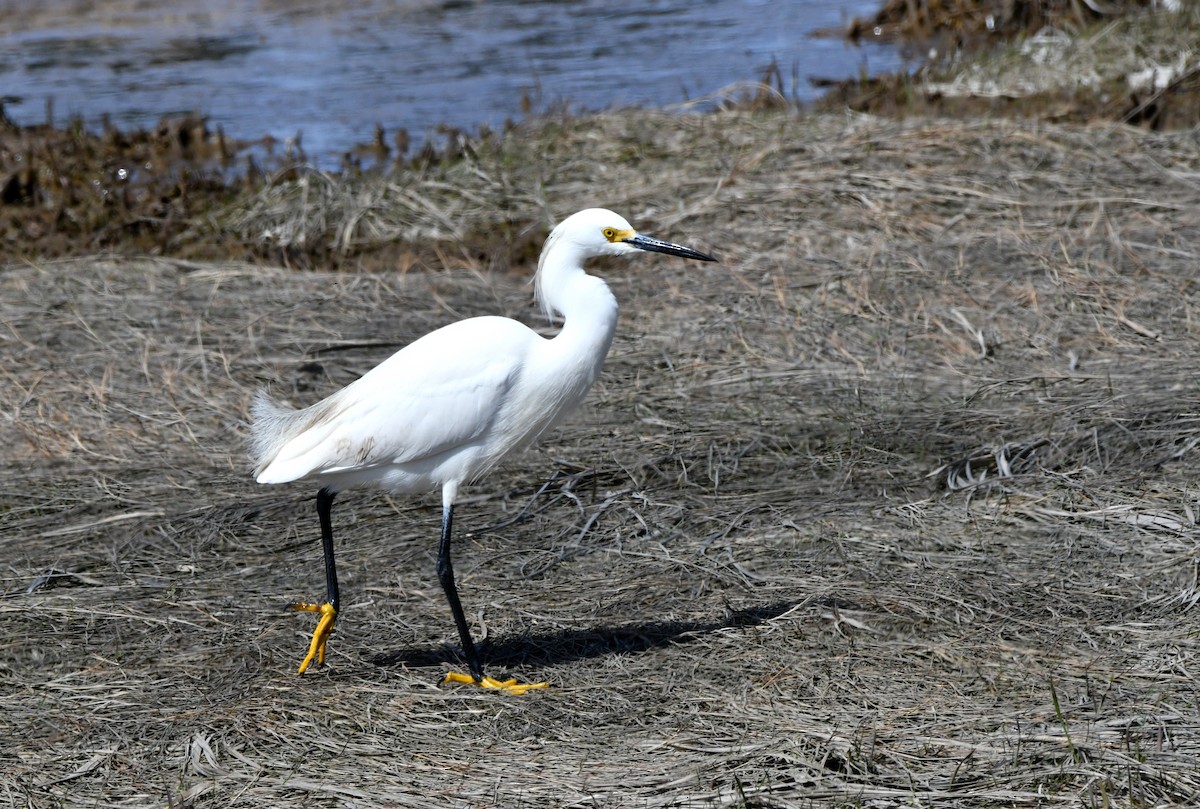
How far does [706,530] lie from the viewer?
4.49m

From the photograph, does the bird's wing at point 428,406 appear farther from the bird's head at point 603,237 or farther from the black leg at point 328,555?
the bird's head at point 603,237

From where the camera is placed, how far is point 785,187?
7551mm

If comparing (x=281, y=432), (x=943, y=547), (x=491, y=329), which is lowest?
(x=943, y=547)

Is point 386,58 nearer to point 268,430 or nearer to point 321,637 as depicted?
point 268,430

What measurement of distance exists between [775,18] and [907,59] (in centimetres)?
356

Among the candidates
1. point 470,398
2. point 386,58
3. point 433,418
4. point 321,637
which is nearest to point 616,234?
point 470,398

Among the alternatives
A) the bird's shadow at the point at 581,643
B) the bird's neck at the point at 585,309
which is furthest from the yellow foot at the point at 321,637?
the bird's neck at the point at 585,309

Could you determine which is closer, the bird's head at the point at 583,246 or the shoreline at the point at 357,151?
the bird's head at the point at 583,246

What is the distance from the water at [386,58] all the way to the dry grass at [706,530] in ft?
10.9

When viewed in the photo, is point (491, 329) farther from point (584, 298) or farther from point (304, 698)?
point (304, 698)

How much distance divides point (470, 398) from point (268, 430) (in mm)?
828

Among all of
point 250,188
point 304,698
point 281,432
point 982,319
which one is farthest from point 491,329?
point 250,188

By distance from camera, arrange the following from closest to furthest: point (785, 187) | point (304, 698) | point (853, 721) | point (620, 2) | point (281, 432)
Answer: point (853, 721) → point (304, 698) → point (281, 432) → point (785, 187) → point (620, 2)

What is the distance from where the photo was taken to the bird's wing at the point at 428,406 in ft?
12.4
